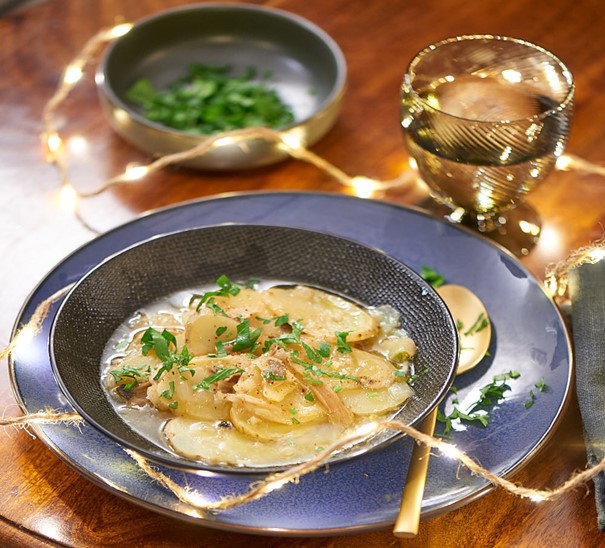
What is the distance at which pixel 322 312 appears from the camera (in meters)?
1.43

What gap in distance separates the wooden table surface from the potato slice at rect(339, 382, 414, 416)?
169 mm

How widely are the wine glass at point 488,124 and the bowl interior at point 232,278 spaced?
11.0 inches

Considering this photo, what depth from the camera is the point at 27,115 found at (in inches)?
79.3

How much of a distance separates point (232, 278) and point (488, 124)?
52 centimetres

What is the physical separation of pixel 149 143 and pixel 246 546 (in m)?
0.97

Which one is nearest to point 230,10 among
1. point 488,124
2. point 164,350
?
point 488,124

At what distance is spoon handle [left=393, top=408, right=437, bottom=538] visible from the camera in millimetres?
1084

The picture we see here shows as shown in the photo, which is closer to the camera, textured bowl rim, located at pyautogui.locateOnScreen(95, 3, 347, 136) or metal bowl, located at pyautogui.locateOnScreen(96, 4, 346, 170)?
textured bowl rim, located at pyautogui.locateOnScreen(95, 3, 347, 136)

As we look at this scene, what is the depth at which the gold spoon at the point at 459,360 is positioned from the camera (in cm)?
110

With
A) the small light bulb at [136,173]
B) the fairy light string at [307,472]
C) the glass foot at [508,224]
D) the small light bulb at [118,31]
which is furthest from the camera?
the small light bulb at [118,31]

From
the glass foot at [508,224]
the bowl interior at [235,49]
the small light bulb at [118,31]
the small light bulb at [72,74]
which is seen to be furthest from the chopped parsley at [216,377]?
the small light bulb at [118,31]

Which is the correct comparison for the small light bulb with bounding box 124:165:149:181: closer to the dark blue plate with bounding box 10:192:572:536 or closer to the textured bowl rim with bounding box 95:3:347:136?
the textured bowl rim with bounding box 95:3:347:136

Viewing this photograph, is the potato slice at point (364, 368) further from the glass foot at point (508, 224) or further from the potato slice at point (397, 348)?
the glass foot at point (508, 224)

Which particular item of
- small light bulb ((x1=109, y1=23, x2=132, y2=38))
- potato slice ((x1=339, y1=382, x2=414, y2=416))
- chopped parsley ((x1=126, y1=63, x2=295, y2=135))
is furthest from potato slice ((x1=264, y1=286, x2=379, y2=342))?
small light bulb ((x1=109, y1=23, x2=132, y2=38))
